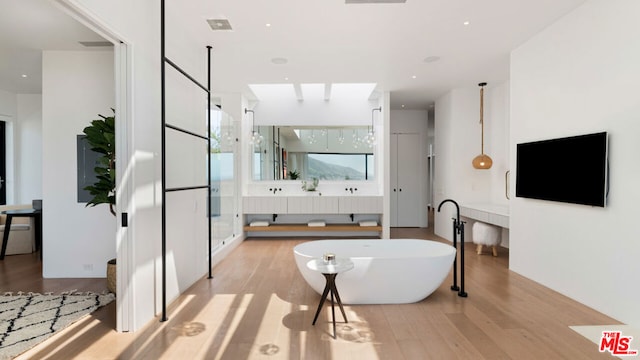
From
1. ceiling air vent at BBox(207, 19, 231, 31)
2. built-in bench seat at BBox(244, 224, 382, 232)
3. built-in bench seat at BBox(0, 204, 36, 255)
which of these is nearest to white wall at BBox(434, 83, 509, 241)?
built-in bench seat at BBox(244, 224, 382, 232)

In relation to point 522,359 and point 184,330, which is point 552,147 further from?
point 184,330

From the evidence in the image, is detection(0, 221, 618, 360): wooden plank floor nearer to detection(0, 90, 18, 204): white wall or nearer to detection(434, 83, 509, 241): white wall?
detection(434, 83, 509, 241): white wall

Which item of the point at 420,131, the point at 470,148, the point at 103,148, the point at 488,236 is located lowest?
the point at 488,236

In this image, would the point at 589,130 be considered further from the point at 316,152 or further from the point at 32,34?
the point at 32,34

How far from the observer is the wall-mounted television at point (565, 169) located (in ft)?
9.63

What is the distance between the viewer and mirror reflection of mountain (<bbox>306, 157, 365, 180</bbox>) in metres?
6.89

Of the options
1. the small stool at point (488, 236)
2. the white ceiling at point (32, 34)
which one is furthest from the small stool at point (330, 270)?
the small stool at point (488, 236)

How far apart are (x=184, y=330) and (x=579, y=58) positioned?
4.40 metres

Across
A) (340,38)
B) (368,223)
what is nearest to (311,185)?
(368,223)

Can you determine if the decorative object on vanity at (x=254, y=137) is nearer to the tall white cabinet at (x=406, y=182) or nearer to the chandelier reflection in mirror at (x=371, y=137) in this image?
the chandelier reflection in mirror at (x=371, y=137)

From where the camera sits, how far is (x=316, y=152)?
6.97 metres

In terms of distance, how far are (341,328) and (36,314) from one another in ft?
9.04

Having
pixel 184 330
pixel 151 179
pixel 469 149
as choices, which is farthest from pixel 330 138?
pixel 184 330

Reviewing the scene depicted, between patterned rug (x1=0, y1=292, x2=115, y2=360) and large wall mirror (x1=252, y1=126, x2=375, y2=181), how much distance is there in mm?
3987
